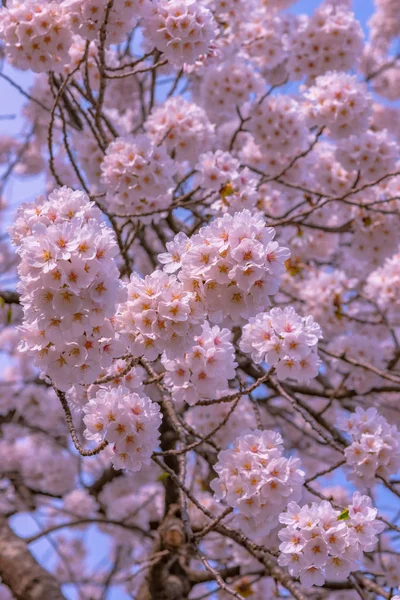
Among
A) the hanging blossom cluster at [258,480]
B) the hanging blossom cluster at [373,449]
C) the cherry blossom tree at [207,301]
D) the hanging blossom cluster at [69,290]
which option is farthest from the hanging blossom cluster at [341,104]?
the hanging blossom cluster at [69,290]

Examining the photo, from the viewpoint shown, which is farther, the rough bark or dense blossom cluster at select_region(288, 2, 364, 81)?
dense blossom cluster at select_region(288, 2, 364, 81)

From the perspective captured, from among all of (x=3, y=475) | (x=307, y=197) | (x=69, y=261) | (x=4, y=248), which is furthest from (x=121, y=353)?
(x=4, y=248)

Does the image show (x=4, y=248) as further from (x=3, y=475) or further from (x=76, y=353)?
(x=76, y=353)

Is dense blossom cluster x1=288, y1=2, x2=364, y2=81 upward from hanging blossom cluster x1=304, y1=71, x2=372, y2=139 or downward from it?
upward

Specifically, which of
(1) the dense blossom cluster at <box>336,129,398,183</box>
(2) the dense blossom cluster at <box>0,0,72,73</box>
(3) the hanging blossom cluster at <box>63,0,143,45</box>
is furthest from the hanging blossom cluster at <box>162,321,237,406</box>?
(1) the dense blossom cluster at <box>336,129,398,183</box>

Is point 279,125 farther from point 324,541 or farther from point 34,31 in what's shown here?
point 324,541

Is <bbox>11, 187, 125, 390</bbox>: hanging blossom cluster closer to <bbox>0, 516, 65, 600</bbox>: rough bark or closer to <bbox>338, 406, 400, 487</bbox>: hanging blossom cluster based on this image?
<bbox>338, 406, 400, 487</bbox>: hanging blossom cluster

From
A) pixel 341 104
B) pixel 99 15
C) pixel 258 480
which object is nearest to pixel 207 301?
pixel 258 480
